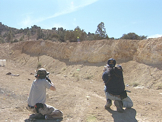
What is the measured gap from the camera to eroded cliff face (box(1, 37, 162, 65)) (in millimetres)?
11865

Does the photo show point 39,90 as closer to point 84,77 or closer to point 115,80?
point 115,80

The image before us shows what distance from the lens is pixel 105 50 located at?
15.8 meters

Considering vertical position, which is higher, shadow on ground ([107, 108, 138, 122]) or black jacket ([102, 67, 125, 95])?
black jacket ([102, 67, 125, 95])

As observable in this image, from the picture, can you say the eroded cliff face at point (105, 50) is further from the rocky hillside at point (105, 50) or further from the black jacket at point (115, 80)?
the black jacket at point (115, 80)

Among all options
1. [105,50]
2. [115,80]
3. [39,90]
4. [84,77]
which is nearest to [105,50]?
[105,50]

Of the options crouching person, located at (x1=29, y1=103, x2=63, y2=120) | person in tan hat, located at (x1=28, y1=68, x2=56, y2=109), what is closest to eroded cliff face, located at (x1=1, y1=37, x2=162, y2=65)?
crouching person, located at (x1=29, y1=103, x2=63, y2=120)

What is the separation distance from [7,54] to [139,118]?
92.9 ft

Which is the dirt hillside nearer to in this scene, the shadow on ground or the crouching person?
the shadow on ground

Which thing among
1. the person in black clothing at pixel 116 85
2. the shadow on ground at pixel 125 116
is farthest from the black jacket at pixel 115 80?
the shadow on ground at pixel 125 116

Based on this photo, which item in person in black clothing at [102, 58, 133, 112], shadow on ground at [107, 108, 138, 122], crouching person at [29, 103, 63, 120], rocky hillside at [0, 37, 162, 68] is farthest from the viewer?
rocky hillside at [0, 37, 162, 68]

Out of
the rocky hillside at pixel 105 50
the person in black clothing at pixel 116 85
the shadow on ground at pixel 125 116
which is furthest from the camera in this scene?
the rocky hillside at pixel 105 50

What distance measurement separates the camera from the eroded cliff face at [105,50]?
38.9 ft

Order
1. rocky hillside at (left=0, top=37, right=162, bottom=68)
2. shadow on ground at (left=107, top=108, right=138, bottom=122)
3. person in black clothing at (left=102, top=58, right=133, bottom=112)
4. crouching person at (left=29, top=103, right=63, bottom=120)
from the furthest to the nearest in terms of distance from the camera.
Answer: rocky hillside at (left=0, top=37, right=162, bottom=68), person in black clothing at (left=102, top=58, right=133, bottom=112), shadow on ground at (left=107, top=108, right=138, bottom=122), crouching person at (left=29, top=103, right=63, bottom=120)

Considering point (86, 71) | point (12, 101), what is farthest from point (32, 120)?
point (86, 71)
